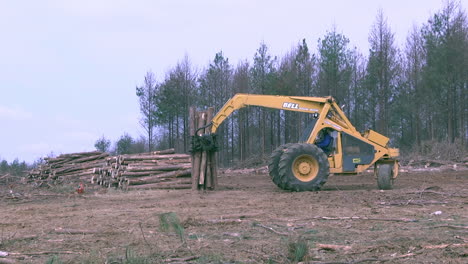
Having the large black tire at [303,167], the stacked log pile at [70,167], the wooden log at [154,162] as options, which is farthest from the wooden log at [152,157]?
the large black tire at [303,167]

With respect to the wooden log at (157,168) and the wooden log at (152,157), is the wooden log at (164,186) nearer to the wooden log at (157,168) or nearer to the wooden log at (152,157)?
the wooden log at (157,168)

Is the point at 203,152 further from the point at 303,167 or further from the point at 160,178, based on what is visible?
the point at 303,167

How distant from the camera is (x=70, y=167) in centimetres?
1911

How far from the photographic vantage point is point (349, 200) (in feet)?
38.5

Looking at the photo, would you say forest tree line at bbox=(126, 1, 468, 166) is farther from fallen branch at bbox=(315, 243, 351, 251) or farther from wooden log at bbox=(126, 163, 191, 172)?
fallen branch at bbox=(315, 243, 351, 251)

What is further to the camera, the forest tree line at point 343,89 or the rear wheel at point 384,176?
the forest tree line at point 343,89

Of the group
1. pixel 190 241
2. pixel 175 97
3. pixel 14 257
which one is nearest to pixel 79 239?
pixel 14 257

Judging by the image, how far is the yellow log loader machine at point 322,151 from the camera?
14.0 metres

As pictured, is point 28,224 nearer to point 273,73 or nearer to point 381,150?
point 381,150

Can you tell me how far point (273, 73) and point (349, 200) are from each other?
26632 mm

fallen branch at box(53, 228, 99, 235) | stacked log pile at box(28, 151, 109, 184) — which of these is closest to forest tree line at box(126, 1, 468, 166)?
stacked log pile at box(28, 151, 109, 184)

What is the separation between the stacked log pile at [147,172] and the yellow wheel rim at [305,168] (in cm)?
402

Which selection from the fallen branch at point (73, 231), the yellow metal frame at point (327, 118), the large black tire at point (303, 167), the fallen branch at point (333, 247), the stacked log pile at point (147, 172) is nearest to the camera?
the fallen branch at point (333, 247)

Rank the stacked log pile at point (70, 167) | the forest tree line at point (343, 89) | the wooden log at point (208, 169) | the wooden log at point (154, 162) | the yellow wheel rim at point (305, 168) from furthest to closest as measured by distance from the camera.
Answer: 1. the forest tree line at point (343, 89)
2. the stacked log pile at point (70, 167)
3. the wooden log at point (154, 162)
4. the wooden log at point (208, 169)
5. the yellow wheel rim at point (305, 168)
